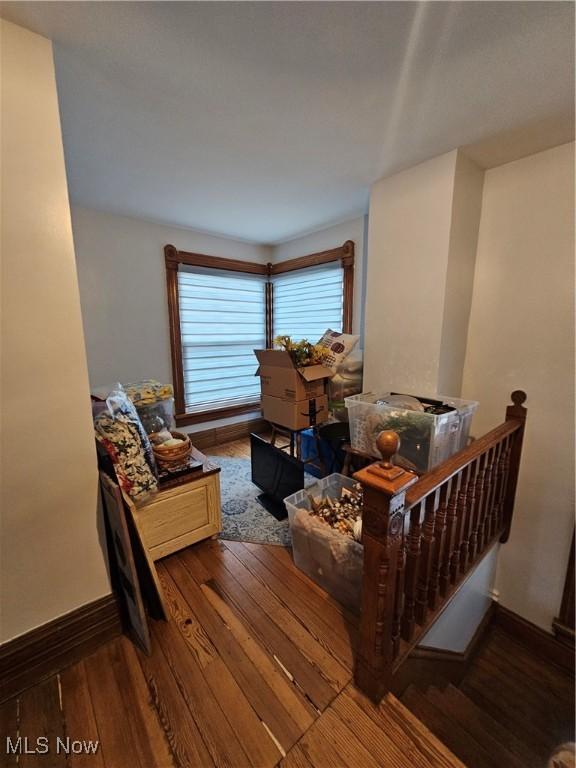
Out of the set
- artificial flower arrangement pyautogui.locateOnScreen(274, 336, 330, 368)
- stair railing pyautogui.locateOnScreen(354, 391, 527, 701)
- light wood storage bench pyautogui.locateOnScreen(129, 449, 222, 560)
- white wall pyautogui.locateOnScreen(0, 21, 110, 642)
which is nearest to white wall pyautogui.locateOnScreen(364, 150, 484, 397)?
artificial flower arrangement pyautogui.locateOnScreen(274, 336, 330, 368)

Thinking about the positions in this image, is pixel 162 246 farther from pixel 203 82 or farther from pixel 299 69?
pixel 299 69

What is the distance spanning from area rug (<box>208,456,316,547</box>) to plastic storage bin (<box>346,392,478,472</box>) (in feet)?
2.66

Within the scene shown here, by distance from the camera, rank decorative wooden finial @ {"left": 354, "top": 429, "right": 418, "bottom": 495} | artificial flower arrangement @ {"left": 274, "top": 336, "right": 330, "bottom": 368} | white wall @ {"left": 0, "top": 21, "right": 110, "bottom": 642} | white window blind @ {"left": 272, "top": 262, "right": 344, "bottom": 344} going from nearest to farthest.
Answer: decorative wooden finial @ {"left": 354, "top": 429, "right": 418, "bottom": 495}
white wall @ {"left": 0, "top": 21, "right": 110, "bottom": 642}
artificial flower arrangement @ {"left": 274, "top": 336, "right": 330, "bottom": 368}
white window blind @ {"left": 272, "top": 262, "right": 344, "bottom": 344}

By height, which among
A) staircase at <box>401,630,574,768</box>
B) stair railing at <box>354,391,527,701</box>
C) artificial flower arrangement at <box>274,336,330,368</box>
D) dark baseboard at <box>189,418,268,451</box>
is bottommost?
staircase at <box>401,630,574,768</box>

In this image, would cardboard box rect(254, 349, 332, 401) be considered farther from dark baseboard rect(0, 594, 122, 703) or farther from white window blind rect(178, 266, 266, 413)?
dark baseboard rect(0, 594, 122, 703)

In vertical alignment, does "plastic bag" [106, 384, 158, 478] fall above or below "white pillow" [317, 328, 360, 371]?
below

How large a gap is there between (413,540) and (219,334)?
3.11 metres

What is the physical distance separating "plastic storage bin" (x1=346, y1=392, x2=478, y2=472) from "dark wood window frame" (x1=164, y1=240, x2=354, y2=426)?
1.46 metres

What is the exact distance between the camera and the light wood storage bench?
1690 millimetres

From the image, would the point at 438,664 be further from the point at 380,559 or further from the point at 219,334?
the point at 219,334

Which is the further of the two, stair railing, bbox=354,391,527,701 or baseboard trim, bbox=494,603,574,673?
baseboard trim, bbox=494,603,574,673

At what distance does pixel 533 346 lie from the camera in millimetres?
1854

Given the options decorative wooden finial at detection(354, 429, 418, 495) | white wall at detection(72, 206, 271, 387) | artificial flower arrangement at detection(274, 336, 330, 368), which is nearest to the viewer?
decorative wooden finial at detection(354, 429, 418, 495)

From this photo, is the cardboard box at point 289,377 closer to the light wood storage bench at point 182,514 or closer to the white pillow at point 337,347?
the white pillow at point 337,347
